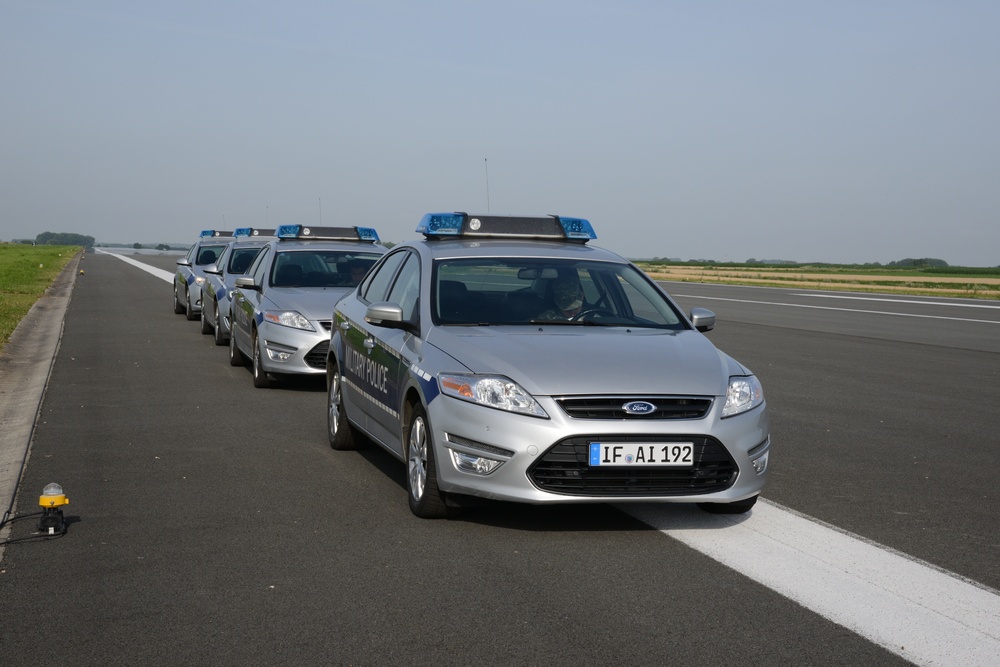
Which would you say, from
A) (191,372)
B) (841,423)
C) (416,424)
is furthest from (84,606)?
(191,372)

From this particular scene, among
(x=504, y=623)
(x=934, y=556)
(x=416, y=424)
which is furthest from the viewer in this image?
(x=416, y=424)

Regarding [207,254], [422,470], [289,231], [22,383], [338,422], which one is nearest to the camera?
[422,470]

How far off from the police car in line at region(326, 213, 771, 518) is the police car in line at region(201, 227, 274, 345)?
30.5 ft

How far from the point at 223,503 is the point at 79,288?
31.6 meters

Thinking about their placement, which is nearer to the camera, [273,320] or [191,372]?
[273,320]

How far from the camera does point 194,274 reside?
22984mm

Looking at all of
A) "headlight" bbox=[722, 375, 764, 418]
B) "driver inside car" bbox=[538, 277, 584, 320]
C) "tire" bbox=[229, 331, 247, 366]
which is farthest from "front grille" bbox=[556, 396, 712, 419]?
"tire" bbox=[229, 331, 247, 366]

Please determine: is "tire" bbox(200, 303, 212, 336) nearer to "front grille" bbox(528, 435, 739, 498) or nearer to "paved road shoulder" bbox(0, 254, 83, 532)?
"paved road shoulder" bbox(0, 254, 83, 532)

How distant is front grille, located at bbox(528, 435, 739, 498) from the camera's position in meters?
5.94

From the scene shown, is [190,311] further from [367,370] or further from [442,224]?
[367,370]

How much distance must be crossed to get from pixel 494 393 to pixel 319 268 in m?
8.40

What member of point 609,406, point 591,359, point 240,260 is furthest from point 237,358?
point 609,406

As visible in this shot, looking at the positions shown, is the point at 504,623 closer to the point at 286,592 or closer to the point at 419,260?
the point at 286,592

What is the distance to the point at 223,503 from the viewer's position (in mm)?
7000
